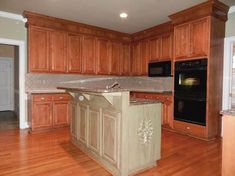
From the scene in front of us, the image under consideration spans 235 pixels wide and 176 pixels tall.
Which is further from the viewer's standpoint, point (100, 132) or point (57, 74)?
point (57, 74)

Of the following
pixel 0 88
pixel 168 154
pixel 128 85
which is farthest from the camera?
pixel 0 88

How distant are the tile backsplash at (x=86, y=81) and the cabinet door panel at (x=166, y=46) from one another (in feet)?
2.12

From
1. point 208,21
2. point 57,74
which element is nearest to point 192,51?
point 208,21

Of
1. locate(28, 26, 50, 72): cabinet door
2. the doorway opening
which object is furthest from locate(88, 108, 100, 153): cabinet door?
the doorway opening

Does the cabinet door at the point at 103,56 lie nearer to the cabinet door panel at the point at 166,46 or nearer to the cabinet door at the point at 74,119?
the cabinet door panel at the point at 166,46

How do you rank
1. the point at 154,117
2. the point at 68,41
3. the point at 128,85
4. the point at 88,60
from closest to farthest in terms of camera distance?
the point at 154,117
the point at 68,41
the point at 88,60
the point at 128,85

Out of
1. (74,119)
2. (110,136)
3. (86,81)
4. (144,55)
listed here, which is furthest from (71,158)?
(144,55)

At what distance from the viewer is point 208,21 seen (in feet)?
12.2

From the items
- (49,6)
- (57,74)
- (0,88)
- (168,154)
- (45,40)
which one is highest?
(49,6)

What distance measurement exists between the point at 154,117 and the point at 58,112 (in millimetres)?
2760

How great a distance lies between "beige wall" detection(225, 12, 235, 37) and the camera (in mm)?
3951

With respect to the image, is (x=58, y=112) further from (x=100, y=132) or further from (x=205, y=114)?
(x=205, y=114)

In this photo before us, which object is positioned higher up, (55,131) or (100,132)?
(100,132)

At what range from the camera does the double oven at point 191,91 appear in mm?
3807
